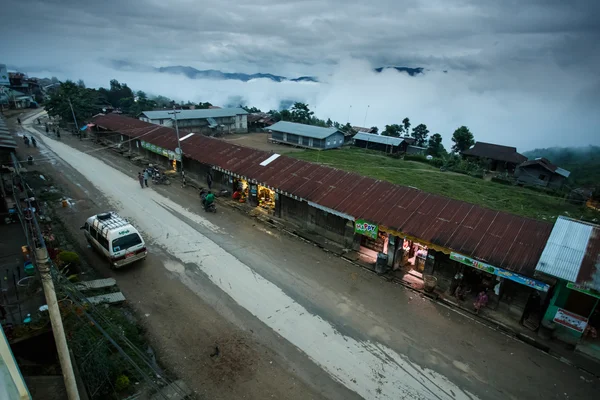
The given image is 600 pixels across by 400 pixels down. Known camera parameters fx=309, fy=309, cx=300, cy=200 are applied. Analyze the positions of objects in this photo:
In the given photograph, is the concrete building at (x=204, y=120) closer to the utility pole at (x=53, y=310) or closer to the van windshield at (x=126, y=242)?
the van windshield at (x=126, y=242)

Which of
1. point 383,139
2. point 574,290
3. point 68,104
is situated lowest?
point 574,290

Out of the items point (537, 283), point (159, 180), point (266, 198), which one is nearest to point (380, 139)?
point (266, 198)

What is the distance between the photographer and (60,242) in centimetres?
1822

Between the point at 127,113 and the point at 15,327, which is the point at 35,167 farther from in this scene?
the point at 127,113

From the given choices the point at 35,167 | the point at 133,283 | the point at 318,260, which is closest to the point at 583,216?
the point at 318,260

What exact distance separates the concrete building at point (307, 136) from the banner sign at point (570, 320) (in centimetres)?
4679

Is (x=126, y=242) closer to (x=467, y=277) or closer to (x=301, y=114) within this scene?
(x=467, y=277)

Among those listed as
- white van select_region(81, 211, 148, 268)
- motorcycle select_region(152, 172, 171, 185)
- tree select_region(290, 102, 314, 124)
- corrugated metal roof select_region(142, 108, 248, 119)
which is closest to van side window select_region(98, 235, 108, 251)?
white van select_region(81, 211, 148, 268)

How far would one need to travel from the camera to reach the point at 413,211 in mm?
17219

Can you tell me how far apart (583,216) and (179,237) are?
120ft

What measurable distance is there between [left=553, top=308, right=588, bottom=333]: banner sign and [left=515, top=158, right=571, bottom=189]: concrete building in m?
38.7

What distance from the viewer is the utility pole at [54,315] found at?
19.8 feet

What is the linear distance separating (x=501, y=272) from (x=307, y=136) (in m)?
47.1

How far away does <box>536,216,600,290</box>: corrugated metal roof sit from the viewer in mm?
11609
